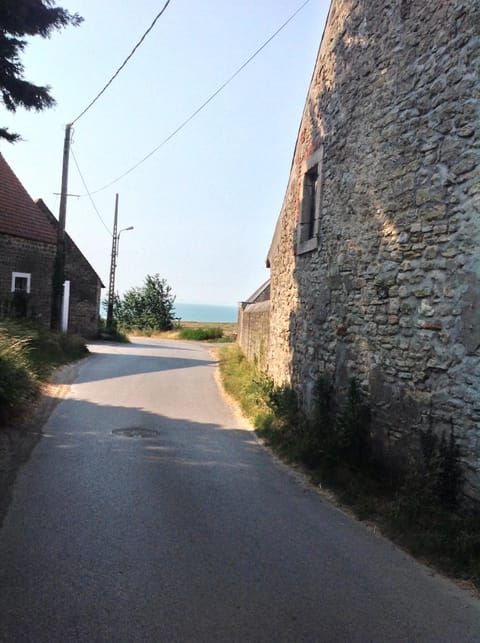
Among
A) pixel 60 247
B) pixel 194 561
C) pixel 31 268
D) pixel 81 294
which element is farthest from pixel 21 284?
pixel 194 561

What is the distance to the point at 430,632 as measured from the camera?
3.33 metres

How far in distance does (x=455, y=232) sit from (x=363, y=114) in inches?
102

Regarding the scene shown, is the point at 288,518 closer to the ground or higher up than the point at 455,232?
closer to the ground

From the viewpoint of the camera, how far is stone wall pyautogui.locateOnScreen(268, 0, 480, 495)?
205 inches

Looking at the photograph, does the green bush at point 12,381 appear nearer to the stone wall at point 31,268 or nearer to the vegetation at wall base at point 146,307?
the stone wall at point 31,268

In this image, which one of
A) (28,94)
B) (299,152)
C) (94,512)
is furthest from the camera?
(299,152)

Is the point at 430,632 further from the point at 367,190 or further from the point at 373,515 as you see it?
the point at 367,190

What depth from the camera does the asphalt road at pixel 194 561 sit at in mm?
3238

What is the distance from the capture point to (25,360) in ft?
36.6

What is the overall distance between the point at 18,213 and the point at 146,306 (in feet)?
79.4

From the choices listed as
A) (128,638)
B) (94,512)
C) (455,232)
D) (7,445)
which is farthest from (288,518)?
(7,445)

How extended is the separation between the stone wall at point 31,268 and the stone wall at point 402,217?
13208 millimetres

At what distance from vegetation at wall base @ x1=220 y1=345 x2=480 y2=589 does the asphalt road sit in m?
0.26

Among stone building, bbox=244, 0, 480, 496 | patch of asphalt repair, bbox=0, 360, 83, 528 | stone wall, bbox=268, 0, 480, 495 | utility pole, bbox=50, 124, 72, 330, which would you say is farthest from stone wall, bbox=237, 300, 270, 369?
utility pole, bbox=50, 124, 72, 330
